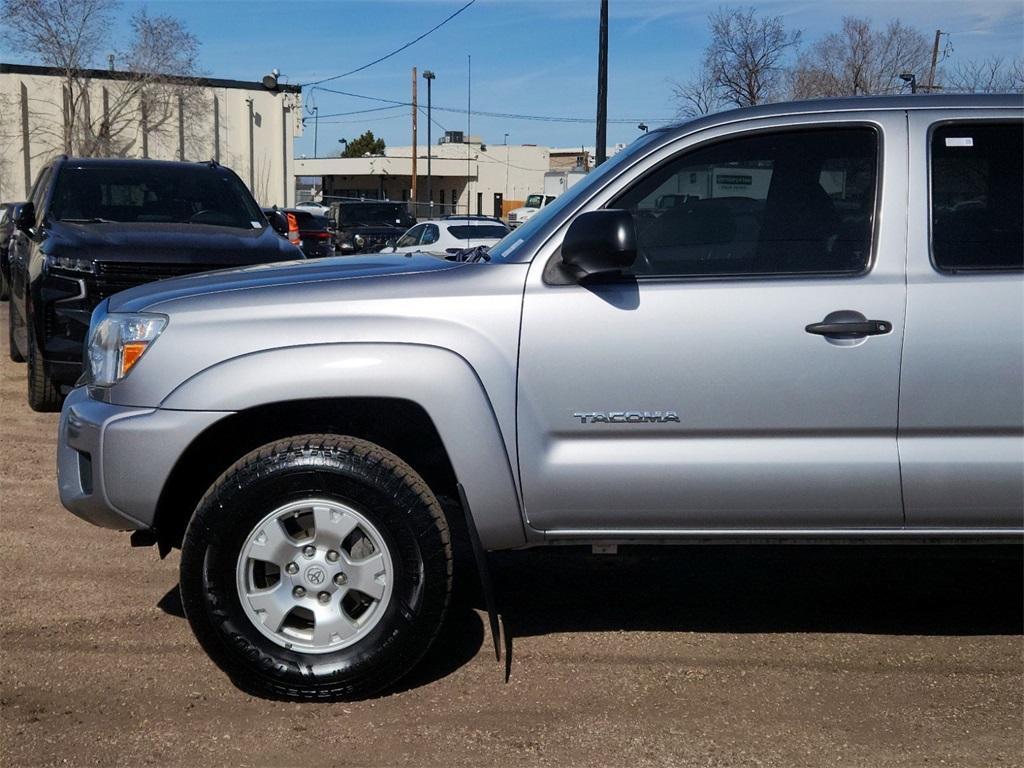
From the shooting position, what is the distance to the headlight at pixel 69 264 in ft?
25.5

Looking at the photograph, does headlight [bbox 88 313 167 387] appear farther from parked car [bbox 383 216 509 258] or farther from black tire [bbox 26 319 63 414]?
parked car [bbox 383 216 509 258]

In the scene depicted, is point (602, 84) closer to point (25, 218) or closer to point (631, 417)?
point (25, 218)

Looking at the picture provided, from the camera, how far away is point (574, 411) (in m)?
3.88

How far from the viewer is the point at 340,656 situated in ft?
12.8

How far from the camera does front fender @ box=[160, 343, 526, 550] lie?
3844 millimetres

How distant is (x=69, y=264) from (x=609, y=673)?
513 centimetres

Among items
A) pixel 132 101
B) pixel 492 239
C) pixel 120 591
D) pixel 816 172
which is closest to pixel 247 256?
pixel 120 591

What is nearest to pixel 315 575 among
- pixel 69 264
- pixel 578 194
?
pixel 578 194

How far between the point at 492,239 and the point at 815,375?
678 inches

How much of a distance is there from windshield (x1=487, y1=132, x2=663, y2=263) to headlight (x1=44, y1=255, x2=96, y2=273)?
14.1 feet

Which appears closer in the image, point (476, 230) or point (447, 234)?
point (447, 234)

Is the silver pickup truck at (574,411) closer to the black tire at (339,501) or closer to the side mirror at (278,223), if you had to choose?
the black tire at (339,501)

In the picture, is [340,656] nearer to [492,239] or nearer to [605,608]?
[605,608]

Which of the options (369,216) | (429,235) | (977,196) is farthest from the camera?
(369,216)
